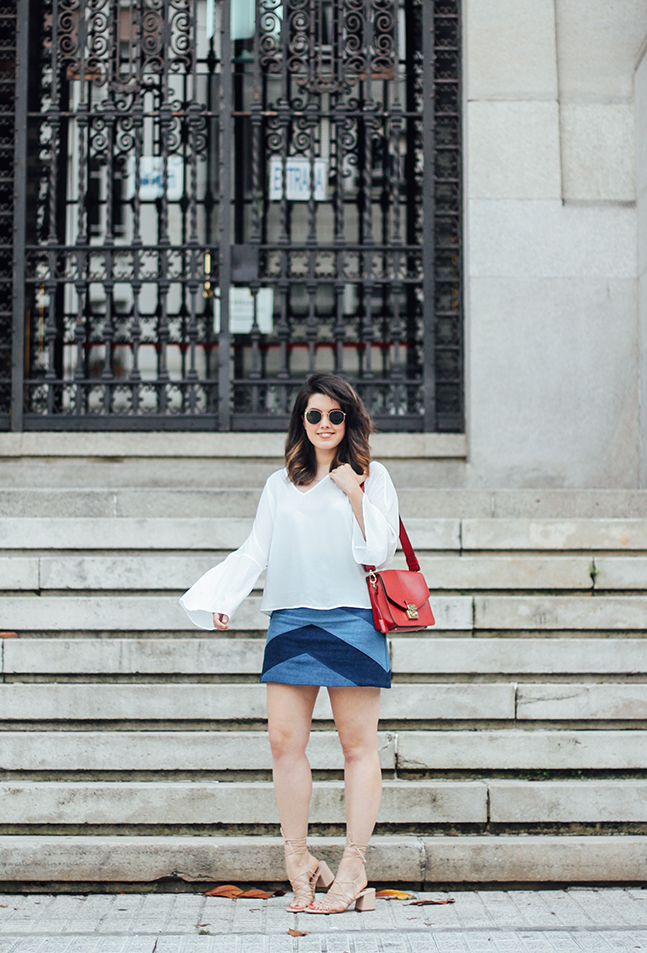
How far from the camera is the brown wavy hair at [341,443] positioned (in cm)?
376

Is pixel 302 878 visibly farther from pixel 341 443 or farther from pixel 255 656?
pixel 341 443

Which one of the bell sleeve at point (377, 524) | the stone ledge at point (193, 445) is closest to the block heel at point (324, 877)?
the bell sleeve at point (377, 524)

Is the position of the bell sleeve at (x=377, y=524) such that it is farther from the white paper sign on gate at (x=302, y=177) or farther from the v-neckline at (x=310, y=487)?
the white paper sign on gate at (x=302, y=177)

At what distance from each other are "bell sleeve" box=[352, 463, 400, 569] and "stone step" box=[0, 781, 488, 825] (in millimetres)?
1253

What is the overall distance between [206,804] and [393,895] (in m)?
0.86

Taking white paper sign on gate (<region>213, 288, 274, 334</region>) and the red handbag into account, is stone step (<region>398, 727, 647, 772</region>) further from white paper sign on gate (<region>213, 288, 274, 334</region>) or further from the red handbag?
white paper sign on gate (<region>213, 288, 274, 334</region>)

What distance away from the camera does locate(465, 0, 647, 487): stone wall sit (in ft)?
24.2

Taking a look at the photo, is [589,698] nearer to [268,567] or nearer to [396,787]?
[396,787]

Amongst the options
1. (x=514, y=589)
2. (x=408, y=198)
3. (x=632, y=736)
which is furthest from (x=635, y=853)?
(x=408, y=198)

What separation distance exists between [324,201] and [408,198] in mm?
696

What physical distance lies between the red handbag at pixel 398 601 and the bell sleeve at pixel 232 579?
409 millimetres

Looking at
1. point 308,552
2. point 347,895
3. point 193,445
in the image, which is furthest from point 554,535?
point 193,445

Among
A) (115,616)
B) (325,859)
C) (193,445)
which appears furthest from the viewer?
(193,445)

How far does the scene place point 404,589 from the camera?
3594mm
